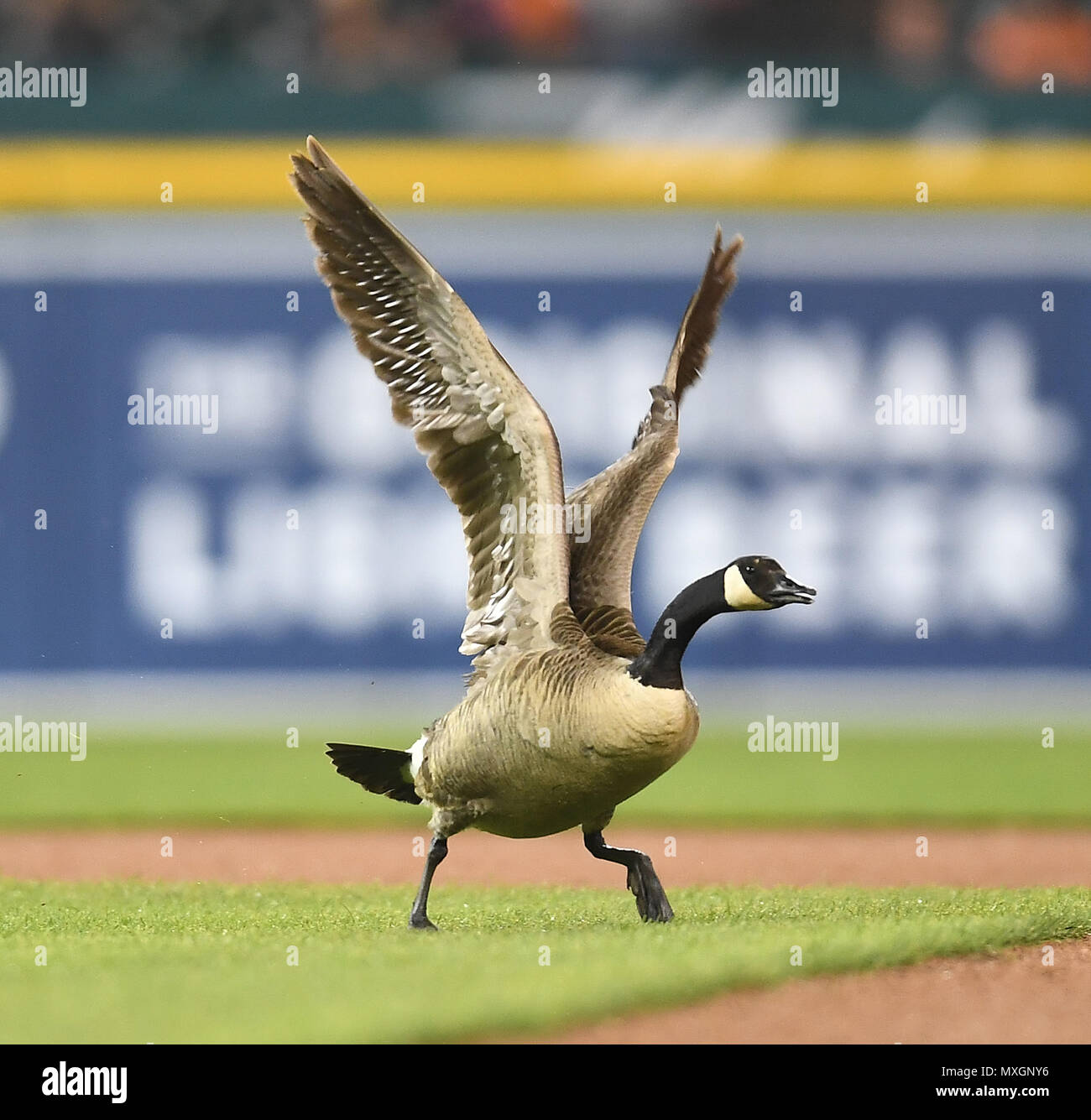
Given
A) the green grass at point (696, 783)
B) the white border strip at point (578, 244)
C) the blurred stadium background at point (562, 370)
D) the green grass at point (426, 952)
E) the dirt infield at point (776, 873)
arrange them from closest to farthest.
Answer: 1. the green grass at point (426, 952)
2. the dirt infield at point (776, 873)
3. the green grass at point (696, 783)
4. the blurred stadium background at point (562, 370)
5. the white border strip at point (578, 244)

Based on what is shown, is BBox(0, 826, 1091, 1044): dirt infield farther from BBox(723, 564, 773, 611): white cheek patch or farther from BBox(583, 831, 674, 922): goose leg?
BBox(723, 564, 773, 611): white cheek patch

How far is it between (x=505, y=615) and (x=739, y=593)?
89 cm

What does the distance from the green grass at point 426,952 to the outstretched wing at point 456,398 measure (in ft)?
4.04

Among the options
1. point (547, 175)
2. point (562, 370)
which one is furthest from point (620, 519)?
point (547, 175)

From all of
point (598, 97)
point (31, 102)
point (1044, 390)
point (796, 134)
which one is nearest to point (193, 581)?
point (31, 102)

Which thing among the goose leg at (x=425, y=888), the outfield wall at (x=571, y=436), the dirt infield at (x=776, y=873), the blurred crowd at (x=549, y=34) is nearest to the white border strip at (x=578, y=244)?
the outfield wall at (x=571, y=436)

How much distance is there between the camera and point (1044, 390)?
1301 centimetres

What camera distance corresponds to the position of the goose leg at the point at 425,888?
636cm

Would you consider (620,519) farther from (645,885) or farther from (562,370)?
(562,370)

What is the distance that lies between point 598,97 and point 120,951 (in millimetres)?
9150

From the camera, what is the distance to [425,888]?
6.36 metres

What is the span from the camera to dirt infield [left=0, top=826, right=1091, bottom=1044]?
16.7 feet

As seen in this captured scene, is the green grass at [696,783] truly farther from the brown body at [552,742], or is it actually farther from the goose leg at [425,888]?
the brown body at [552,742]

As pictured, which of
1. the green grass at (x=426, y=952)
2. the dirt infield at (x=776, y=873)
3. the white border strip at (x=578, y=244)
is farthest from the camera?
the white border strip at (x=578, y=244)
